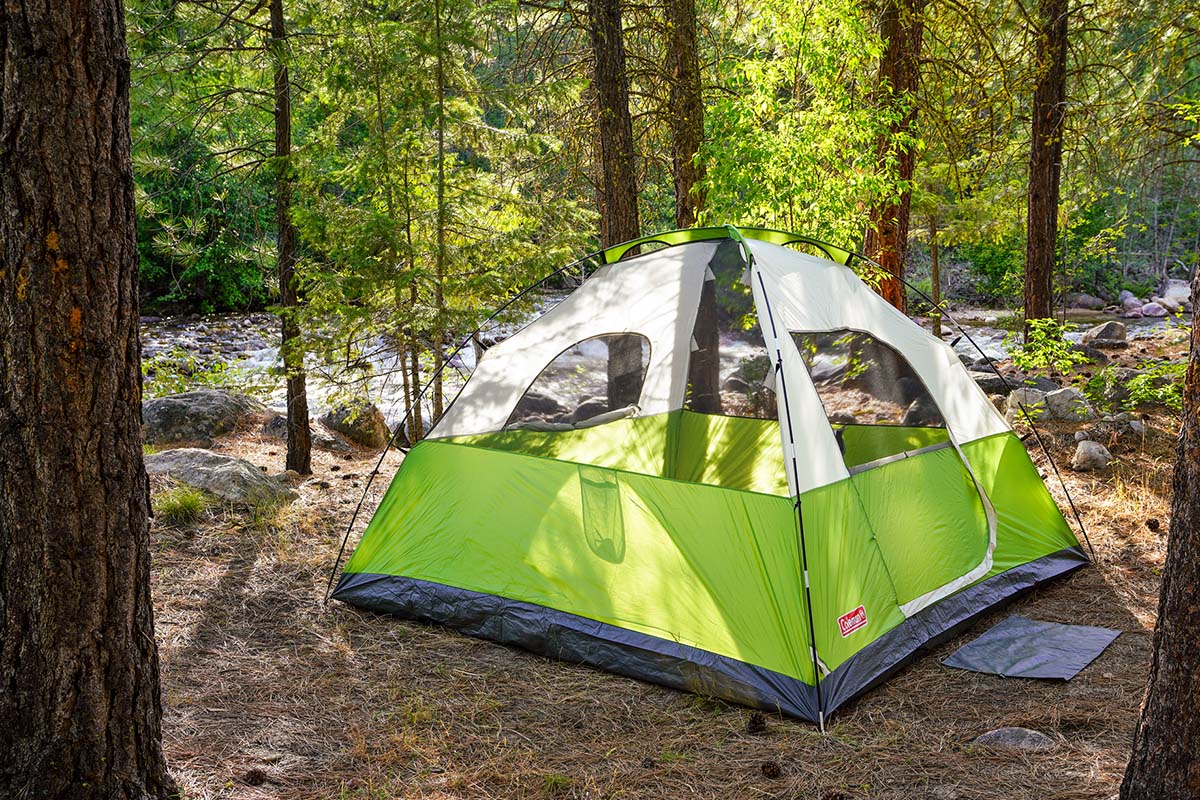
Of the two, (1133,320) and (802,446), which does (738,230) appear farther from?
(1133,320)

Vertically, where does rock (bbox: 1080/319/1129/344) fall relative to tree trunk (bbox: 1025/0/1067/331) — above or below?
below

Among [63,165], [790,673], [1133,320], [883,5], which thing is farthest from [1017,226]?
[63,165]

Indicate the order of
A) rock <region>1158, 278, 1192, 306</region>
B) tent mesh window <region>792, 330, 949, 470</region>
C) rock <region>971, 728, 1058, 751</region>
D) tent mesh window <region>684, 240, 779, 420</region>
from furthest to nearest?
1. rock <region>1158, 278, 1192, 306</region>
2. tent mesh window <region>684, 240, 779, 420</region>
3. tent mesh window <region>792, 330, 949, 470</region>
4. rock <region>971, 728, 1058, 751</region>

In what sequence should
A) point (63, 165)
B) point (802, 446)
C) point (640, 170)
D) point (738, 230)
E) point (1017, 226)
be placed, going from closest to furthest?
point (63, 165) < point (802, 446) < point (738, 230) < point (640, 170) < point (1017, 226)

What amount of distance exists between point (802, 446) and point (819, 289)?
0.97 metres

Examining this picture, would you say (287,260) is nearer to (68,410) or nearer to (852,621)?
(68,410)

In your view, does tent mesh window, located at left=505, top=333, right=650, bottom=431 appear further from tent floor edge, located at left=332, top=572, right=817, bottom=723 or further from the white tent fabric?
tent floor edge, located at left=332, top=572, right=817, bottom=723

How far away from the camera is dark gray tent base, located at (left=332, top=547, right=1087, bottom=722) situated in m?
3.42

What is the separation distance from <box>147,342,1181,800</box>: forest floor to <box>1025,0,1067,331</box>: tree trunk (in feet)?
15.8

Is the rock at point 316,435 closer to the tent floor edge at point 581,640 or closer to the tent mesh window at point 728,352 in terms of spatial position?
the tent floor edge at point 581,640

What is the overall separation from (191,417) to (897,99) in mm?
6783

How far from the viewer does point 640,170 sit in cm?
832

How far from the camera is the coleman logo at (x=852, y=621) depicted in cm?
353

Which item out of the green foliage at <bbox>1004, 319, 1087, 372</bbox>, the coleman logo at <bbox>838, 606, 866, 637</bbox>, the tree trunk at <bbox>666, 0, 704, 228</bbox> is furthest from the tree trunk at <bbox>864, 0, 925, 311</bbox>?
the coleman logo at <bbox>838, 606, 866, 637</bbox>
